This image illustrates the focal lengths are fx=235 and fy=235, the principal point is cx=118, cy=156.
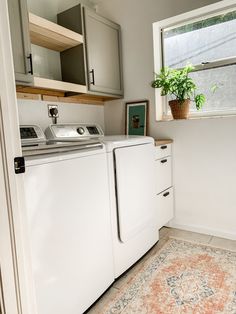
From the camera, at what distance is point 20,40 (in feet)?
5.07

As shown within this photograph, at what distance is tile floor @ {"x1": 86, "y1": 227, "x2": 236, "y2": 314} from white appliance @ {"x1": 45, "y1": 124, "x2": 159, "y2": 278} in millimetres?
61

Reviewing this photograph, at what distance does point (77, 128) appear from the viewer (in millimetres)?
2076

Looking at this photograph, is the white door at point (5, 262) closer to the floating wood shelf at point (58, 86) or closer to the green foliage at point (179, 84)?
the floating wood shelf at point (58, 86)

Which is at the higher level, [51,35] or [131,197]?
[51,35]

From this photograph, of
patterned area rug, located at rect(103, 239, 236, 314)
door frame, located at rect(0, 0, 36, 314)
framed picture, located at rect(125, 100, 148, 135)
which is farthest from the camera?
framed picture, located at rect(125, 100, 148, 135)

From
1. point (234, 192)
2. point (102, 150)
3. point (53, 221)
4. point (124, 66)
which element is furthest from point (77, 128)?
point (234, 192)

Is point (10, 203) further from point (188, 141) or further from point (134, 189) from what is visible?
point (188, 141)

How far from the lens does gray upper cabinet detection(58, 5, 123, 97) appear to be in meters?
2.06

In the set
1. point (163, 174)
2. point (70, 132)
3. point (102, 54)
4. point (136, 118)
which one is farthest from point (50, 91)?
point (163, 174)

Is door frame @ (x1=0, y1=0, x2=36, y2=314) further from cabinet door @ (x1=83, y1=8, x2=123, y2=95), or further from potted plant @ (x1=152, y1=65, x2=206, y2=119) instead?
potted plant @ (x1=152, y1=65, x2=206, y2=119)

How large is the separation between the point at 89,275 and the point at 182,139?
4.87 ft

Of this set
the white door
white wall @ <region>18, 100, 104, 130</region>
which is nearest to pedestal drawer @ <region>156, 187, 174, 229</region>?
white wall @ <region>18, 100, 104, 130</region>

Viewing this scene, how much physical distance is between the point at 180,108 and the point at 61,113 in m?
1.13

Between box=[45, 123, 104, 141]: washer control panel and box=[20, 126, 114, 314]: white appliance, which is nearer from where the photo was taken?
box=[20, 126, 114, 314]: white appliance
